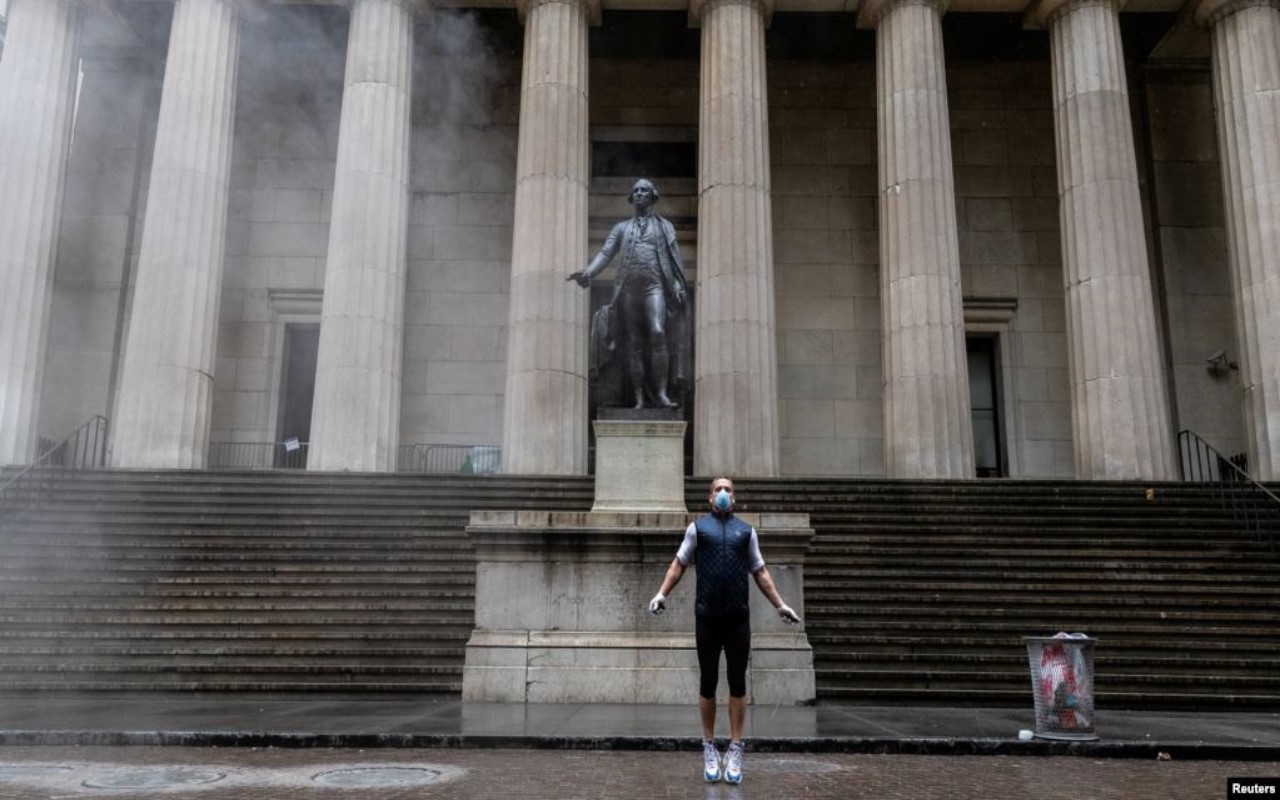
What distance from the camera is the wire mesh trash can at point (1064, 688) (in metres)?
7.48

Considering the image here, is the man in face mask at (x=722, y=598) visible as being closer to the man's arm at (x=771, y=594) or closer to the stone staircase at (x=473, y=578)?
the man's arm at (x=771, y=594)

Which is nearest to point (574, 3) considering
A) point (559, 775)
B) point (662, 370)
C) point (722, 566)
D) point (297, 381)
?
point (297, 381)

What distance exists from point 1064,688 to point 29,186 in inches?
789

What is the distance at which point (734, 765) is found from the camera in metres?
5.77

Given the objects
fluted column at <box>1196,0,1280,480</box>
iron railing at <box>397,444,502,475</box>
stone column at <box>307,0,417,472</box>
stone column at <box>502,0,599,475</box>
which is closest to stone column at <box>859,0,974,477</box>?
fluted column at <box>1196,0,1280,480</box>

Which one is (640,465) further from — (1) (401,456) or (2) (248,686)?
(1) (401,456)

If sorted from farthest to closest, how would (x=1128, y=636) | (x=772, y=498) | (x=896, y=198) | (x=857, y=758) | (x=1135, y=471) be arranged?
(x=896, y=198)
(x=1135, y=471)
(x=772, y=498)
(x=1128, y=636)
(x=857, y=758)

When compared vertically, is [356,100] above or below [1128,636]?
above

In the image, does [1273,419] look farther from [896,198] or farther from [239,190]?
[239,190]

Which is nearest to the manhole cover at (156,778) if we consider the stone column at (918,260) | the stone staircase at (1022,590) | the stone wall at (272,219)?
the stone staircase at (1022,590)

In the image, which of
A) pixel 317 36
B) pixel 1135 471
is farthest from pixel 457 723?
pixel 317 36

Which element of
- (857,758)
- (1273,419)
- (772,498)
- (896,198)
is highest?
(896,198)

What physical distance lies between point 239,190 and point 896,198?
15278mm

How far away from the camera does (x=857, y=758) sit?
6.90 m
